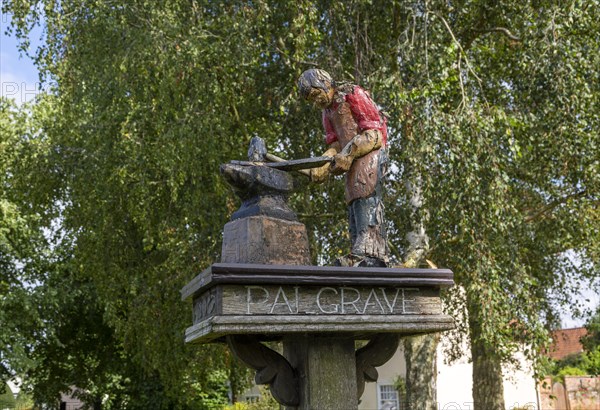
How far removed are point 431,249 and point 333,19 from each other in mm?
4332

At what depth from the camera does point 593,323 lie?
680 inches

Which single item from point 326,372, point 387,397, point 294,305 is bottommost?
point 326,372

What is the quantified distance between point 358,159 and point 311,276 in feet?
3.53

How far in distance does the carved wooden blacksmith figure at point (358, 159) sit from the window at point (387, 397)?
22.4m

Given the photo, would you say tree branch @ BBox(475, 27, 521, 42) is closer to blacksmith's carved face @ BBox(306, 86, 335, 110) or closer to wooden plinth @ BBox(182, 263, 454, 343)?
blacksmith's carved face @ BBox(306, 86, 335, 110)

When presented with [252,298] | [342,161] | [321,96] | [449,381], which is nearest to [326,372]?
[252,298]

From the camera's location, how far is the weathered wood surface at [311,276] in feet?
14.3

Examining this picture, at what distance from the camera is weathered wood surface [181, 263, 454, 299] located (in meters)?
4.35

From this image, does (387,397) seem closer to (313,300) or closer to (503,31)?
(503,31)

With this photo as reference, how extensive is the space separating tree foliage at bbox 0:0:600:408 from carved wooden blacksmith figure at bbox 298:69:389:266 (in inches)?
214

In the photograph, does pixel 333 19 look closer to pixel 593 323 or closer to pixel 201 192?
pixel 201 192

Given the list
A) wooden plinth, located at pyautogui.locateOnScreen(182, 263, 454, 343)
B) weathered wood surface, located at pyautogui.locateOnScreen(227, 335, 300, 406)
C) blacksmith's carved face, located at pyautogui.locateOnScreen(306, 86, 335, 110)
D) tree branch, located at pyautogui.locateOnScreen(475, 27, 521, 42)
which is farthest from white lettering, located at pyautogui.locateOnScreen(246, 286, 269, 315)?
tree branch, located at pyautogui.locateOnScreen(475, 27, 521, 42)

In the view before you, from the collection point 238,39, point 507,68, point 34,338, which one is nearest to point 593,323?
point 507,68

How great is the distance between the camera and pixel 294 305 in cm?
451
